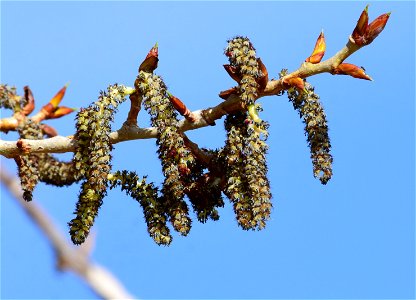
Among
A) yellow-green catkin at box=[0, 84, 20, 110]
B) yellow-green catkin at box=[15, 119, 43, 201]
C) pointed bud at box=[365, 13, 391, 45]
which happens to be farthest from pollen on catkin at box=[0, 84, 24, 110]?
pointed bud at box=[365, 13, 391, 45]

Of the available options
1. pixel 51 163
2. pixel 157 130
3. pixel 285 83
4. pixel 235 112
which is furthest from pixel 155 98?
pixel 51 163

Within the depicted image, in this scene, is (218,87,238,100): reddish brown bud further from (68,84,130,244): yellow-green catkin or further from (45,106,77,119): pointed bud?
(45,106,77,119): pointed bud

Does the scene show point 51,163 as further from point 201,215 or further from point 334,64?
point 334,64

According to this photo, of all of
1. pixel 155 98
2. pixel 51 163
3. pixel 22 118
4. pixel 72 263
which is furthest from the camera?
pixel 22 118

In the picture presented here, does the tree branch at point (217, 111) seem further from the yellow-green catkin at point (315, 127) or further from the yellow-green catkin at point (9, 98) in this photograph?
the yellow-green catkin at point (9, 98)

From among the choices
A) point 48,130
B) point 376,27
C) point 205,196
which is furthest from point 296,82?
point 48,130

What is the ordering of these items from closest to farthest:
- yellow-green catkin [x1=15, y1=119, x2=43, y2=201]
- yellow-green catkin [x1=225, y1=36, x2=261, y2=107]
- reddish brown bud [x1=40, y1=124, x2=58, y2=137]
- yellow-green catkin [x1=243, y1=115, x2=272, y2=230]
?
yellow-green catkin [x1=243, y1=115, x2=272, y2=230] < yellow-green catkin [x1=225, y1=36, x2=261, y2=107] < yellow-green catkin [x1=15, y1=119, x2=43, y2=201] < reddish brown bud [x1=40, y1=124, x2=58, y2=137]

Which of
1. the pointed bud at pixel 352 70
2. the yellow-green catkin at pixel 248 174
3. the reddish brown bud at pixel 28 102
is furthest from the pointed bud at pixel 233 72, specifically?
the reddish brown bud at pixel 28 102
